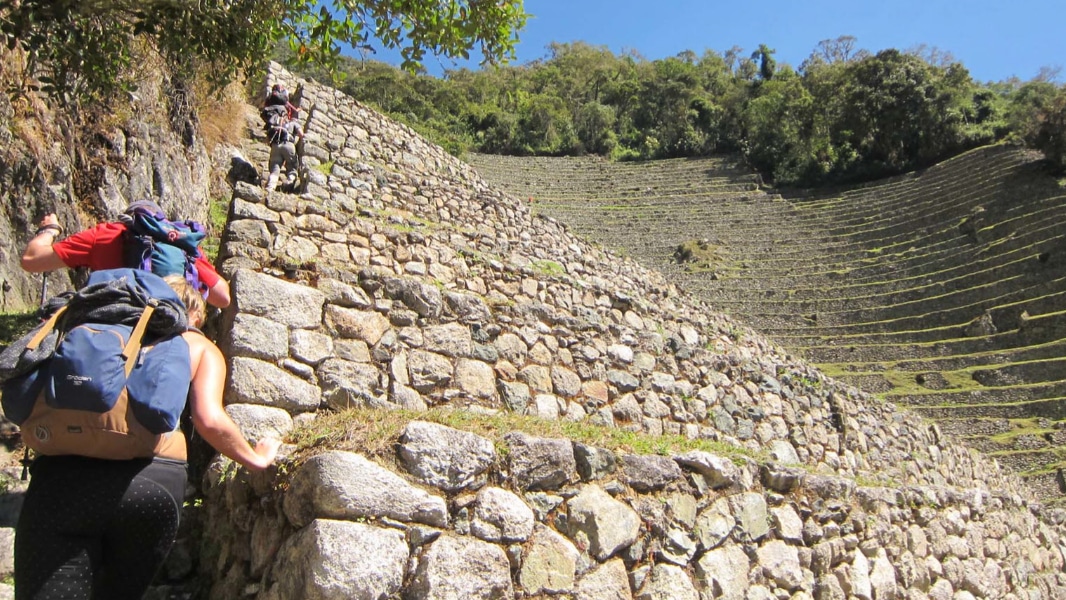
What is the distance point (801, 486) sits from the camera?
4.03 m

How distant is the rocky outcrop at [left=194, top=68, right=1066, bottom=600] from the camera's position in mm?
2562

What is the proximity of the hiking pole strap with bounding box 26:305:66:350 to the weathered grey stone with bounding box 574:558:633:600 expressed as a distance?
206 centimetres

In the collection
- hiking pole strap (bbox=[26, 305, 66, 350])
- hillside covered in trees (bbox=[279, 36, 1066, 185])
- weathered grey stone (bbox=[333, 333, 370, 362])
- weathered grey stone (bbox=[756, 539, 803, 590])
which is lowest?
weathered grey stone (bbox=[756, 539, 803, 590])

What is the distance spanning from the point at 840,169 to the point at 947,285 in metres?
13.7

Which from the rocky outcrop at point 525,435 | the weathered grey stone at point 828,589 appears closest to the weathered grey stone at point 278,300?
the rocky outcrop at point 525,435

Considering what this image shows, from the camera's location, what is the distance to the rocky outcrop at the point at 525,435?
2.56 metres

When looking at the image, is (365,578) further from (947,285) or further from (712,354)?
(947,285)

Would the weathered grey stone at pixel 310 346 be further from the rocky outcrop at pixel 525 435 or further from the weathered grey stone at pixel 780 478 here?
the weathered grey stone at pixel 780 478

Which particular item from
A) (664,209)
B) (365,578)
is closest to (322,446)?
(365,578)

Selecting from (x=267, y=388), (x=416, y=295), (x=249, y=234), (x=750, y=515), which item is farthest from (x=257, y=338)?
(x=750, y=515)

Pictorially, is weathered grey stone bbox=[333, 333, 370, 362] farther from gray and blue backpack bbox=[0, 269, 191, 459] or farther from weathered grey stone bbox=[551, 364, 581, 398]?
gray and blue backpack bbox=[0, 269, 191, 459]

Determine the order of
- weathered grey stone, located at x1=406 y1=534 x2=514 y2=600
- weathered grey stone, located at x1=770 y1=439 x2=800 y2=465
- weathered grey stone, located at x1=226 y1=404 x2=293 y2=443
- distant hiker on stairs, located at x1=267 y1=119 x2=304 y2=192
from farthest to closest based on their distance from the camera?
distant hiker on stairs, located at x1=267 y1=119 x2=304 y2=192 → weathered grey stone, located at x1=770 y1=439 x2=800 y2=465 → weathered grey stone, located at x1=226 y1=404 x2=293 y2=443 → weathered grey stone, located at x1=406 y1=534 x2=514 y2=600

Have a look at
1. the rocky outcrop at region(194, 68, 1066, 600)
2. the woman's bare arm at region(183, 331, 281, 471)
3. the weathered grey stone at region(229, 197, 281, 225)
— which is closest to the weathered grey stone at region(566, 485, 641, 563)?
the rocky outcrop at region(194, 68, 1066, 600)

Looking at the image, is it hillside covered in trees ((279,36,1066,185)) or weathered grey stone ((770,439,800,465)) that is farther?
hillside covered in trees ((279,36,1066,185))
